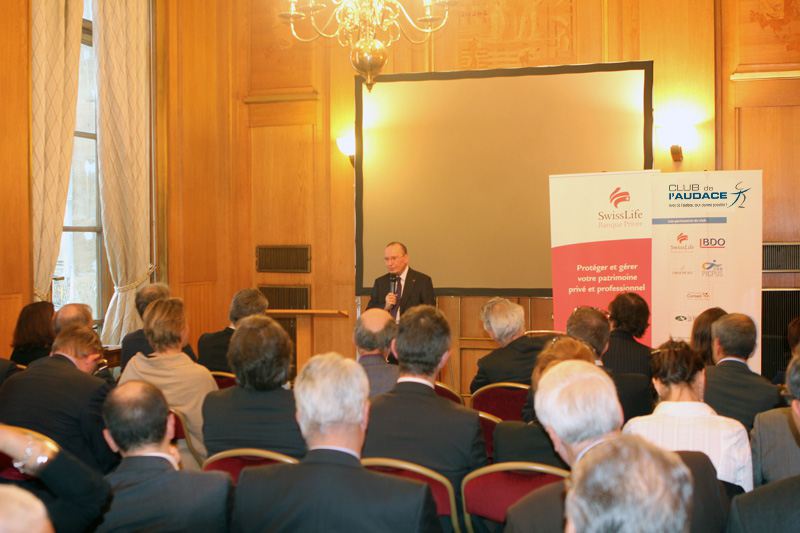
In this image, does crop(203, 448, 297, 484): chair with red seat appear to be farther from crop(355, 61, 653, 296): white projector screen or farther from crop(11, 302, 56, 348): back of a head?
crop(355, 61, 653, 296): white projector screen

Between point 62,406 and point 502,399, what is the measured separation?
80.4 inches

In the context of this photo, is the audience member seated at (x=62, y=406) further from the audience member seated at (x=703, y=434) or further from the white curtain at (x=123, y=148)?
the white curtain at (x=123, y=148)

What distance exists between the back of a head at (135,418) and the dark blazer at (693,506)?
107 centimetres

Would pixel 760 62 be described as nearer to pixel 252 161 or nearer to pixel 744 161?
pixel 744 161

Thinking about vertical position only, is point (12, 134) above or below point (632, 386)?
above

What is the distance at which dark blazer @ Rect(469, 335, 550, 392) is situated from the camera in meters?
4.01

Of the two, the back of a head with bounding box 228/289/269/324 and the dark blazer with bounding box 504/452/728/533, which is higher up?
the back of a head with bounding box 228/289/269/324

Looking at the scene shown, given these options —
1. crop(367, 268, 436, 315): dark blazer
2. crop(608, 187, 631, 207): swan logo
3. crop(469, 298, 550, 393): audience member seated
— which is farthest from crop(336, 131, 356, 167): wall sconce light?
crop(469, 298, 550, 393): audience member seated

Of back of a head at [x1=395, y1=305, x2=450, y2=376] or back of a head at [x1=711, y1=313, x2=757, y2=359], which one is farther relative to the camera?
back of a head at [x1=711, y1=313, x2=757, y2=359]

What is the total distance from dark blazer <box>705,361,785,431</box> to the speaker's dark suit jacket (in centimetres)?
57

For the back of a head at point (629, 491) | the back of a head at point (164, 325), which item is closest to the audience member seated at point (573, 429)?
the back of a head at point (629, 491)

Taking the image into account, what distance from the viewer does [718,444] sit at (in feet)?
8.63

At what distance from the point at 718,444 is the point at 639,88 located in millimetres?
5382

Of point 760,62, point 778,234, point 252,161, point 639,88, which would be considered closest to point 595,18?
point 639,88
